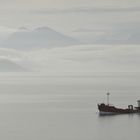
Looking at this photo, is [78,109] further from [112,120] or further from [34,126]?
[34,126]

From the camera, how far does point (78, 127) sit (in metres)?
111

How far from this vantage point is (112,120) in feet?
415

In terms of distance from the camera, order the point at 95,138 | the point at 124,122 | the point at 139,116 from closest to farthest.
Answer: the point at 95,138 < the point at 124,122 < the point at 139,116

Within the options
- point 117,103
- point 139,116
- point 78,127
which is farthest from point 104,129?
point 117,103

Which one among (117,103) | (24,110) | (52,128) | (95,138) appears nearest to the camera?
(95,138)

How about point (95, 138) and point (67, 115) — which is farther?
point (67, 115)

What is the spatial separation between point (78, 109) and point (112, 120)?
31105 millimetres

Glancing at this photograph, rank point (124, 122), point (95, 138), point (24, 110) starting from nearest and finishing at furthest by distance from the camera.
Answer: point (95, 138) < point (124, 122) < point (24, 110)

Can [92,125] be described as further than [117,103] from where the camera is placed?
No

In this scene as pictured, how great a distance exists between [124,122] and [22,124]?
2354cm

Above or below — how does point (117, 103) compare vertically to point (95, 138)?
above

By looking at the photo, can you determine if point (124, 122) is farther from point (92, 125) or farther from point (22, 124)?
point (22, 124)

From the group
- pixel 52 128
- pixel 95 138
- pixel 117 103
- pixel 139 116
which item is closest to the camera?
pixel 95 138

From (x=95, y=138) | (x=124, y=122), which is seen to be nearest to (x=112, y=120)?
(x=124, y=122)
